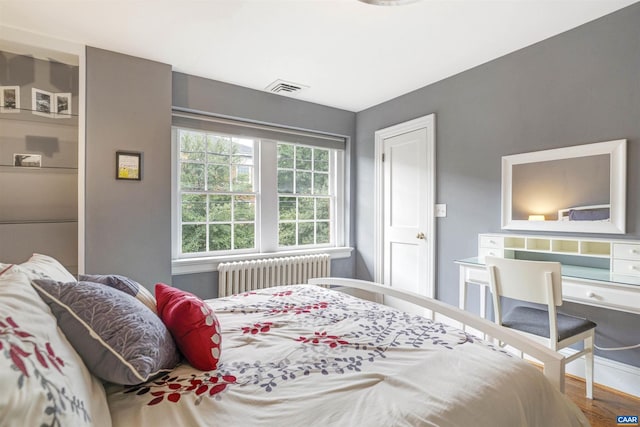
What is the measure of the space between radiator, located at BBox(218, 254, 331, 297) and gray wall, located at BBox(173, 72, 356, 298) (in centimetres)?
14

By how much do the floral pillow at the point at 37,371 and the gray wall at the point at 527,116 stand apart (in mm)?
2788

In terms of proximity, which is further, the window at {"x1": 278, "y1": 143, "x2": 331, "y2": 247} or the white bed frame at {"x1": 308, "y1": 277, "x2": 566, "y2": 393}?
the window at {"x1": 278, "y1": 143, "x2": 331, "y2": 247}

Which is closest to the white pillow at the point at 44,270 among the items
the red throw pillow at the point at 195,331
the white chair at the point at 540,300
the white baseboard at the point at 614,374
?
the red throw pillow at the point at 195,331

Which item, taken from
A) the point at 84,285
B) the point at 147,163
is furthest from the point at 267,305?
the point at 147,163

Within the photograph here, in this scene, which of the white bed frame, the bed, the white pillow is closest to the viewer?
the bed

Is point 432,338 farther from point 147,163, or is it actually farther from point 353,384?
point 147,163

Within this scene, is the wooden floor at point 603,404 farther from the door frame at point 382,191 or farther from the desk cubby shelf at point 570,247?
the door frame at point 382,191

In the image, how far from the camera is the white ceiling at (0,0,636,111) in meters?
1.96

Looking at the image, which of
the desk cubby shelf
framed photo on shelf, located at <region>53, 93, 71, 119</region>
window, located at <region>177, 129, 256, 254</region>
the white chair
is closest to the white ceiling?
framed photo on shelf, located at <region>53, 93, 71, 119</region>

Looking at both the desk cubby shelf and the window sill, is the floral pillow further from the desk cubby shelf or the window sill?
the desk cubby shelf

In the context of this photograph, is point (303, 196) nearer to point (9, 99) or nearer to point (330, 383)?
point (9, 99)

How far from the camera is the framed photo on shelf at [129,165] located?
248cm

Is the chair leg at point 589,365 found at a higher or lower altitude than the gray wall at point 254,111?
lower

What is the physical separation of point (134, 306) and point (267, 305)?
799 mm
